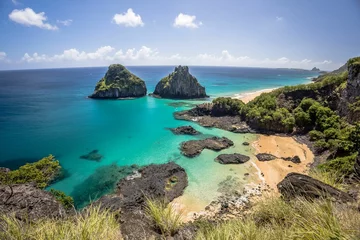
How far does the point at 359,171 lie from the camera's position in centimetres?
1025

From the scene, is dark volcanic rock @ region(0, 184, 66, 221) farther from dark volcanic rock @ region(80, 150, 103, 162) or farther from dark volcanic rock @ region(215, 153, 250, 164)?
dark volcanic rock @ region(215, 153, 250, 164)

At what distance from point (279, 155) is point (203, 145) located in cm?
1227

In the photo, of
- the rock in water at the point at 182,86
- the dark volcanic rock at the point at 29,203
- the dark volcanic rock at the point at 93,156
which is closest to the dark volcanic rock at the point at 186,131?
the dark volcanic rock at the point at 93,156

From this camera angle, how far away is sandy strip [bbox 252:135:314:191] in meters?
26.1

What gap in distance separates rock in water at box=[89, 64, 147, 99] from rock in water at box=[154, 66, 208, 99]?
44.2ft

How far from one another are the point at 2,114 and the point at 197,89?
215ft

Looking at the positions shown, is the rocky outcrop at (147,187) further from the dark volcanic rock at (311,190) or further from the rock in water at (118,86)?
the rock in water at (118,86)

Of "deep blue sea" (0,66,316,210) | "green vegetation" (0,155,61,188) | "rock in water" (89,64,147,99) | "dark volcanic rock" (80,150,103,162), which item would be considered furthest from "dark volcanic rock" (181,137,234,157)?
"rock in water" (89,64,147,99)

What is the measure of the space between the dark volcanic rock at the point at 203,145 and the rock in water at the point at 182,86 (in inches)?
1887

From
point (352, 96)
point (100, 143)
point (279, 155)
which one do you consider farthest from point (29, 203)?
point (352, 96)

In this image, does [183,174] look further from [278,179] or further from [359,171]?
[359,171]

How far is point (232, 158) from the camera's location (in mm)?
30422

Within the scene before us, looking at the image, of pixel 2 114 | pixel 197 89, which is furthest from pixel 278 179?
pixel 2 114

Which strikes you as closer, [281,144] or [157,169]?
[157,169]
